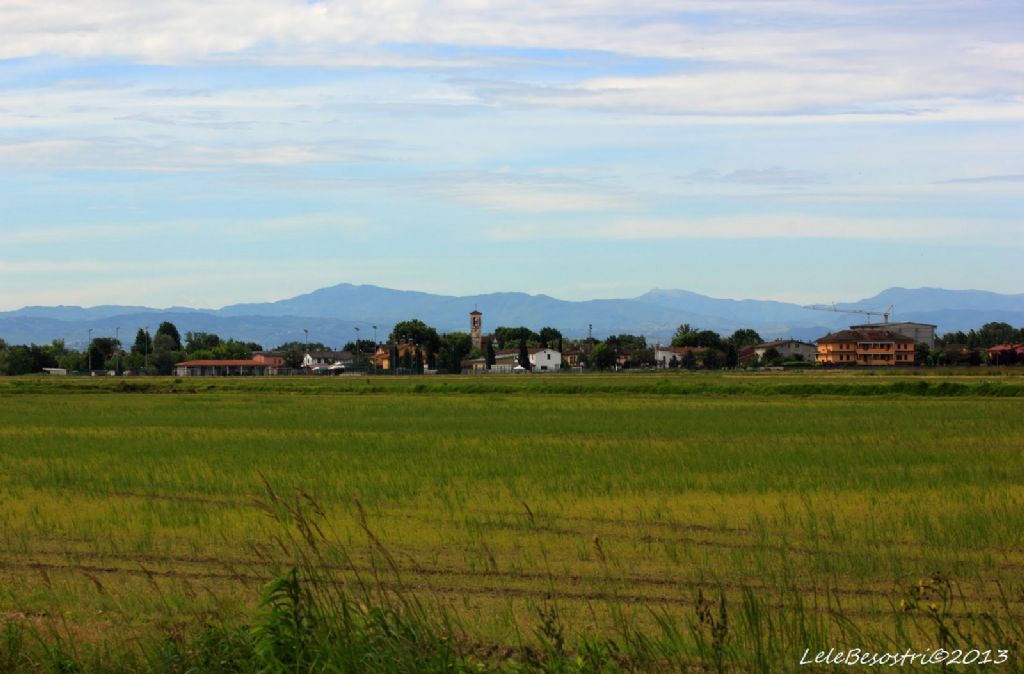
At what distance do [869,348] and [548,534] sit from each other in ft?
511

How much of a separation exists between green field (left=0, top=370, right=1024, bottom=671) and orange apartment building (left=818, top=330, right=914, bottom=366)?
410 ft

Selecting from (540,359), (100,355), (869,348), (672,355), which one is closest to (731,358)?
(869,348)

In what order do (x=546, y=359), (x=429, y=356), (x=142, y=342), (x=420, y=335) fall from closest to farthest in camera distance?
(x=420, y=335), (x=429, y=356), (x=546, y=359), (x=142, y=342)

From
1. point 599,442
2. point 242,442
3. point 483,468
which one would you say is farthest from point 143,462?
point 599,442

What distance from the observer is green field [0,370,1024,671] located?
30.7ft

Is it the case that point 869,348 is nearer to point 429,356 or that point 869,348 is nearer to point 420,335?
point 429,356

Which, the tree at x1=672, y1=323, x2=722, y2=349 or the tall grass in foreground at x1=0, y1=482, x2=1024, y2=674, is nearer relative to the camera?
the tall grass in foreground at x1=0, y1=482, x2=1024, y2=674

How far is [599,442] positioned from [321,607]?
24122 mm

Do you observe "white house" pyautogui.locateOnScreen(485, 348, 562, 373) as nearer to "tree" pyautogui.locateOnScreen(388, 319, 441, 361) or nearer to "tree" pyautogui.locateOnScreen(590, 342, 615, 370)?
"tree" pyautogui.locateOnScreen(590, 342, 615, 370)

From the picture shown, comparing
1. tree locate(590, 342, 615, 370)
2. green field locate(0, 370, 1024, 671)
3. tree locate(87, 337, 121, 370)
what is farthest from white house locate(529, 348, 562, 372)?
green field locate(0, 370, 1024, 671)

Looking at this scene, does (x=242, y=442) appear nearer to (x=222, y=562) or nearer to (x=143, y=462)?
(x=143, y=462)

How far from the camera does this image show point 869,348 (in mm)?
164250

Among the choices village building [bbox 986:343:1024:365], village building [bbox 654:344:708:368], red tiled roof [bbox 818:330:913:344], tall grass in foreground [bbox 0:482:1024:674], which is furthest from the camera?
village building [bbox 654:344:708:368]

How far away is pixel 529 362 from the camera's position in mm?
174750
